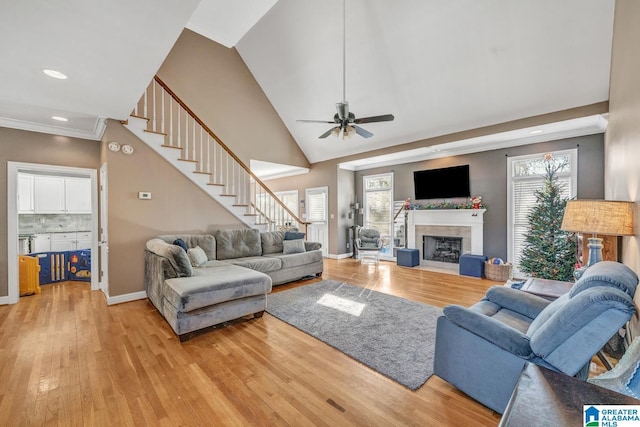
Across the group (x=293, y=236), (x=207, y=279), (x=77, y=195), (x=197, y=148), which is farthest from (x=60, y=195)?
(x=207, y=279)

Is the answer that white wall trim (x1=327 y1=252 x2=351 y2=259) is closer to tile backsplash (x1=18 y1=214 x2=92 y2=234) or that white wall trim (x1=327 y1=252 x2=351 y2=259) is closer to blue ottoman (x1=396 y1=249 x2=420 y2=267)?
blue ottoman (x1=396 y1=249 x2=420 y2=267)

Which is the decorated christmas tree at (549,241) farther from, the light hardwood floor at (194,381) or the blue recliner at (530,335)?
the light hardwood floor at (194,381)

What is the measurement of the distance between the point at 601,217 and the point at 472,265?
3.36 meters

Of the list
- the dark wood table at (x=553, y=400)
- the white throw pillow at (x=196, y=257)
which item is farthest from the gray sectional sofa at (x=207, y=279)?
the dark wood table at (x=553, y=400)

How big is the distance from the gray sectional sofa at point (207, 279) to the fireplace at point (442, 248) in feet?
11.4

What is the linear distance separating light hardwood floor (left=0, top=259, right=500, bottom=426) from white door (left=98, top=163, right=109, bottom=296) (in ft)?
2.86

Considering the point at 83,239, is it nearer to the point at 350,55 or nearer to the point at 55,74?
the point at 55,74

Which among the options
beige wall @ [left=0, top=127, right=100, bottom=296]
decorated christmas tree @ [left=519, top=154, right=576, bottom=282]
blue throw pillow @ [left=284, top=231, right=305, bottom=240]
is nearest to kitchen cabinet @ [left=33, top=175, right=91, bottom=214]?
beige wall @ [left=0, top=127, right=100, bottom=296]

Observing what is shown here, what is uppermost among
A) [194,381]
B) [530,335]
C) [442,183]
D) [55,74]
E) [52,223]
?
[55,74]

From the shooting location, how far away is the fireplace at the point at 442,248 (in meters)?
6.30

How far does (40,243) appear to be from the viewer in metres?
5.46

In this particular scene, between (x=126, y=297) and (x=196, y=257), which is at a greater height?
(x=196, y=257)

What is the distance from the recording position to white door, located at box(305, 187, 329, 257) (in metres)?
8.05

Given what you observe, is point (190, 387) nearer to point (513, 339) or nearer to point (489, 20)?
point (513, 339)
